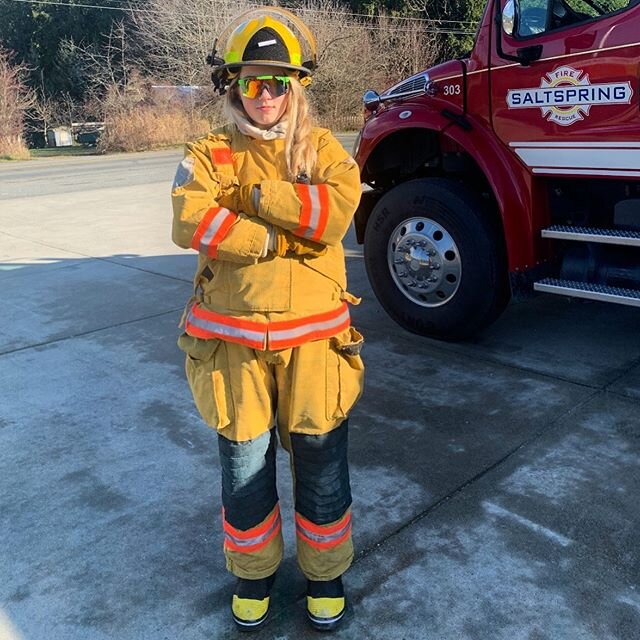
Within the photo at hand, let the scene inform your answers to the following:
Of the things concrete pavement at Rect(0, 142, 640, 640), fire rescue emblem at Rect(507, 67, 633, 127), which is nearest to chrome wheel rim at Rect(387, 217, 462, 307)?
concrete pavement at Rect(0, 142, 640, 640)

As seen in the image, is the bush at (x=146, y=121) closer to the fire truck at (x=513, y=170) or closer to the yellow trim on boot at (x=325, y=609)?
the fire truck at (x=513, y=170)

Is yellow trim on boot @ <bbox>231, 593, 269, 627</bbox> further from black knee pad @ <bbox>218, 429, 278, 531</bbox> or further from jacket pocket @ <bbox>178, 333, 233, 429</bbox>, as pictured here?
jacket pocket @ <bbox>178, 333, 233, 429</bbox>

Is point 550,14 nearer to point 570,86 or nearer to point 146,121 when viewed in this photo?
point 570,86

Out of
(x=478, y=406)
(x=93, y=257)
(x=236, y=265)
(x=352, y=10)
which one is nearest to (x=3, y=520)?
(x=236, y=265)

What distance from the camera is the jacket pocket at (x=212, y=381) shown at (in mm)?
2256

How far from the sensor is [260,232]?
210 centimetres

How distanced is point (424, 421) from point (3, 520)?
195cm

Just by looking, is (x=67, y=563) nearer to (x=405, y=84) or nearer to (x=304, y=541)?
(x=304, y=541)

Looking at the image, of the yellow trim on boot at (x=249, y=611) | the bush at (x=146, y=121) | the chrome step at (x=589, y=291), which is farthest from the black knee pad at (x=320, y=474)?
the bush at (x=146, y=121)

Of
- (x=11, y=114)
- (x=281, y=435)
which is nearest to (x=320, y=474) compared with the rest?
(x=281, y=435)

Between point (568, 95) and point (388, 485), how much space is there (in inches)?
91.1

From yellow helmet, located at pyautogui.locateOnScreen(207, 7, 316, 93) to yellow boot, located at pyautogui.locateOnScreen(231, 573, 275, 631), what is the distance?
5.10 ft

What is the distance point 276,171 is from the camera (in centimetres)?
223

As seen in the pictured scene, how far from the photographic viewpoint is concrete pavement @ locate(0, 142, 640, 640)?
2.41 m
